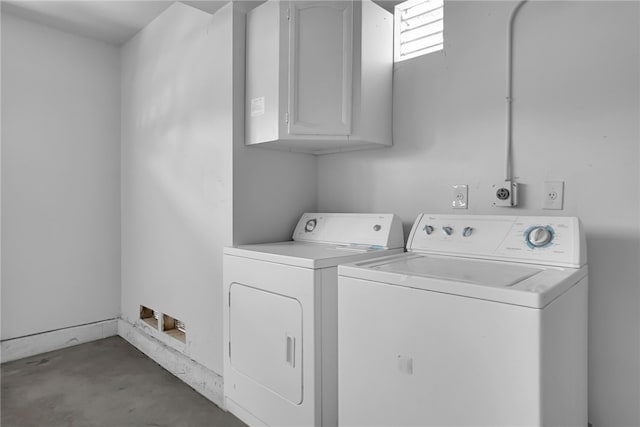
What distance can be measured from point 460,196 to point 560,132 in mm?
495

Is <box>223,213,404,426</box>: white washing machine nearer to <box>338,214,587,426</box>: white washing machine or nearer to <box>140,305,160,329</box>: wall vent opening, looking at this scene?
<box>338,214,587,426</box>: white washing machine

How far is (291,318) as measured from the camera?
1.72 meters

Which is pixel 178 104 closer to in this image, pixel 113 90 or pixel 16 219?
pixel 113 90

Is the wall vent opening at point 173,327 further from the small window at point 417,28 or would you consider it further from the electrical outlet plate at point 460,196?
the small window at point 417,28

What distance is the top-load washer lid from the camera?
3.55ft

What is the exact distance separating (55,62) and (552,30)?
333cm

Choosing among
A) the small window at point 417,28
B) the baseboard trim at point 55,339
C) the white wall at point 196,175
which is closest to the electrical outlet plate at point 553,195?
the small window at point 417,28

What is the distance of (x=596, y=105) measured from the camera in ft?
5.06

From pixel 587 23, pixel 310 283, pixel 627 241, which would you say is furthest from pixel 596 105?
pixel 310 283

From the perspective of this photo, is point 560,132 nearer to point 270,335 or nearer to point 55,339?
point 270,335

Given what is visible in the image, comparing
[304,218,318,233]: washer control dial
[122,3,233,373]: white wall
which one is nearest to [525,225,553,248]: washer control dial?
[304,218,318,233]: washer control dial

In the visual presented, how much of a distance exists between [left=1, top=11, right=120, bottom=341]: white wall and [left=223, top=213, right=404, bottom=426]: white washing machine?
68.7 inches

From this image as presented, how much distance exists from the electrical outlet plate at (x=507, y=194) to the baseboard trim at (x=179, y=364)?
1.77 m

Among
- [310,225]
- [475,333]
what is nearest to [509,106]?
[475,333]
